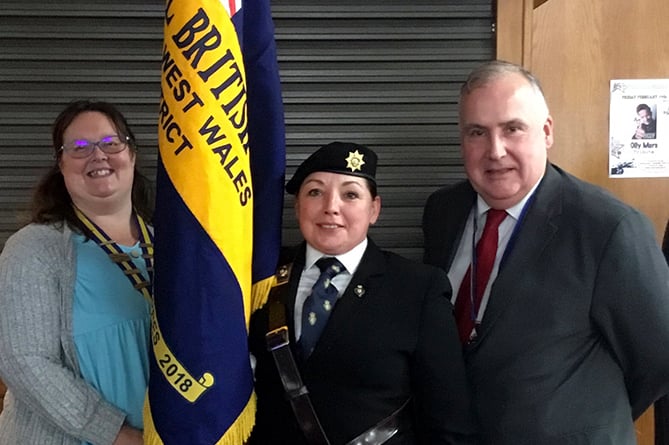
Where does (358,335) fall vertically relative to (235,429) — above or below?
above

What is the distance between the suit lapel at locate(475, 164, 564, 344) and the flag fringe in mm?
489

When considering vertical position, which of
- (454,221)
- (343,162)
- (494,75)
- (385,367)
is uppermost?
(494,75)

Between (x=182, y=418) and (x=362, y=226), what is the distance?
0.50m

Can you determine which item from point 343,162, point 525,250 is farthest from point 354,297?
point 525,250

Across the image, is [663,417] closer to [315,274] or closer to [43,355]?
[315,274]

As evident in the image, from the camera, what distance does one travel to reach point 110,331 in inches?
57.3

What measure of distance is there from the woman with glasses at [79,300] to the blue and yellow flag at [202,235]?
183 millimetres

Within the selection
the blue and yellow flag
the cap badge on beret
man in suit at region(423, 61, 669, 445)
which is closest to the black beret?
the cap badge on beret

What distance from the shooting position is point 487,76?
4.74 ft

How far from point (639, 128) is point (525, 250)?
0.88 metres

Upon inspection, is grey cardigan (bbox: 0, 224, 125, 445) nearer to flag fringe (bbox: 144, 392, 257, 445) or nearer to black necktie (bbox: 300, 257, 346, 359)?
flag fringe (bbox: 144, 392, 257, 445)

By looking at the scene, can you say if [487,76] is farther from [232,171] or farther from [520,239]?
[232,171]

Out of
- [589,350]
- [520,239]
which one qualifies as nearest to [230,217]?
[520,239]

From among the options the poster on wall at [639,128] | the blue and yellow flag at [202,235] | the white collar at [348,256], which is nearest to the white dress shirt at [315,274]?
the white collar at [348,256]
